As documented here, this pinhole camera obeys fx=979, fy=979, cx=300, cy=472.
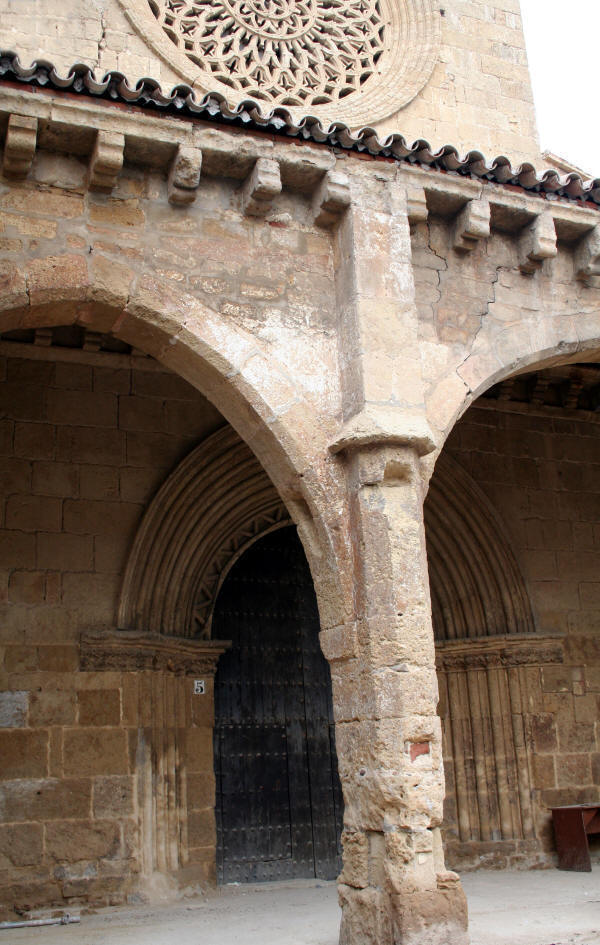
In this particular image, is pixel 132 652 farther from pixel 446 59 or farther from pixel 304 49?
pixel 446 59

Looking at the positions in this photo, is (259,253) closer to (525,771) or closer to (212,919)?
(212,919)

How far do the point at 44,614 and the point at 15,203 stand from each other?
292 centimetres

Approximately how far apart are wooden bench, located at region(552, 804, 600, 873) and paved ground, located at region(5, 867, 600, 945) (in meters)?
0.27

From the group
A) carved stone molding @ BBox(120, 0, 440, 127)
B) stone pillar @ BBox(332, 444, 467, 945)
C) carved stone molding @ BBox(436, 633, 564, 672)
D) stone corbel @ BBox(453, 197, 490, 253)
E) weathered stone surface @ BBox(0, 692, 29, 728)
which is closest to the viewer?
stone pillar @ BBox(332, 444, 467, 945)

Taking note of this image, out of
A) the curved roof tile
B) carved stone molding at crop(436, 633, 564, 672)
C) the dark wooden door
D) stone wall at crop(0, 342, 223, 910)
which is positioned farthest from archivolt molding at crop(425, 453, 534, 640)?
the curved roof tile

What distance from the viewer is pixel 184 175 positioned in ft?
17.6

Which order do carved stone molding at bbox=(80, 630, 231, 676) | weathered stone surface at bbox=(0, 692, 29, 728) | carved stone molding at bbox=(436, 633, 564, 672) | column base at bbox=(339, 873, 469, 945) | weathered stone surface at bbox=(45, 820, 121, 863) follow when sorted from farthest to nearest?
carved stone molding at bbox=(436, 633, 564, 672) → carved stone molding at bbox=(80, 630, 231, 676) → weathered stone surface at bbox=(0, 692, 29, 728) → weathered stone surface at bbox=(45, 820, 121, 863) → column base at bbox=(339, 873, 469, 945)

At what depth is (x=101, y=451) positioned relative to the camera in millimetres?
7277

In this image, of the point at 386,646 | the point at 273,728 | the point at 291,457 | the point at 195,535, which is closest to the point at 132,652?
the point at 195,535

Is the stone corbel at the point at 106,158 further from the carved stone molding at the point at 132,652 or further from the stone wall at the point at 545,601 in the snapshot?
the stone wall at the point at 545,601

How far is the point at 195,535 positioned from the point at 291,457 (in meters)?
2.36

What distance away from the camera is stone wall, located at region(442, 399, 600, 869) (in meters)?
7.82

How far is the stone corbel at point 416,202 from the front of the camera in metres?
5.86

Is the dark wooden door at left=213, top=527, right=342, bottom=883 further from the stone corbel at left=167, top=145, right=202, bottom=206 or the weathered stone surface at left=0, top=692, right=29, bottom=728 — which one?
the stone corbel at left=167, top=145, right=202, bottom=206
